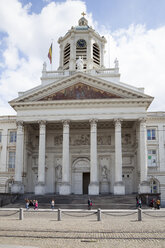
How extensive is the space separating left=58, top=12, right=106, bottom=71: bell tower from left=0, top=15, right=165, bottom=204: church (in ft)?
29.6

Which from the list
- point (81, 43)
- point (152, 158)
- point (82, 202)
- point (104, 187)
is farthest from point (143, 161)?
point (81, 43)

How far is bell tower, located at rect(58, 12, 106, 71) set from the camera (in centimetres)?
5547

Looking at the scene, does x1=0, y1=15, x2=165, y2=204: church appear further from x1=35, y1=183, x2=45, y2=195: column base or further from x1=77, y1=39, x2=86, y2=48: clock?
x1=77, y1=39, x2=86, y2=48: clock

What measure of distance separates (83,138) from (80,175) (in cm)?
556

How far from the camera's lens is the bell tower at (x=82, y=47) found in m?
55.5

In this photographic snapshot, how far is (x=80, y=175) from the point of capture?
45781mm

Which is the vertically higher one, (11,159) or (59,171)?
(11,159)

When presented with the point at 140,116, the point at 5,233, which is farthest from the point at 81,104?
the point at 5,233

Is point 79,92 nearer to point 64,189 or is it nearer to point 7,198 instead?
point 64,189

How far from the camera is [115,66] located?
1833 inches

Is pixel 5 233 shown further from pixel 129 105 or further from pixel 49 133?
pixel 49 133

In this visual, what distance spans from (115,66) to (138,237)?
35.1 m

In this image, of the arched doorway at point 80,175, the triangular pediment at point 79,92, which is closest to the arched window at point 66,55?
the triangular pediment at point 79,92

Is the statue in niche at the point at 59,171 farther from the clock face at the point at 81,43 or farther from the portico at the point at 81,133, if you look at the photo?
the clock face at the point at 81,43
